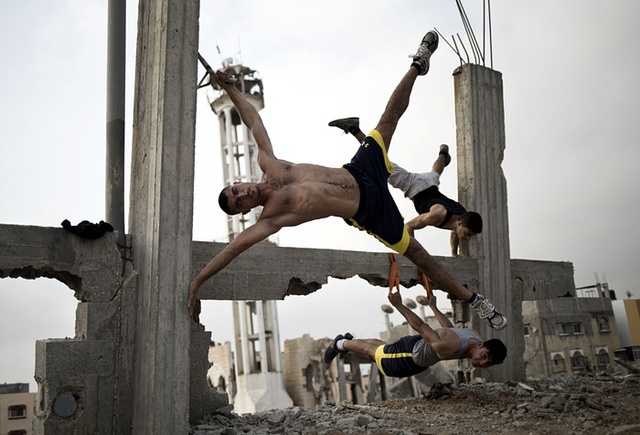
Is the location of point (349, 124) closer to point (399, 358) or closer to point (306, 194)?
point (306, 194)

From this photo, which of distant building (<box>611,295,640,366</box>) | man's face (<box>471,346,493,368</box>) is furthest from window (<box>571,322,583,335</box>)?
man's face (<box>471,346,493,368</box>)

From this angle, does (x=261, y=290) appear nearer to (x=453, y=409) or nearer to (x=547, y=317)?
(x=453, y=409)

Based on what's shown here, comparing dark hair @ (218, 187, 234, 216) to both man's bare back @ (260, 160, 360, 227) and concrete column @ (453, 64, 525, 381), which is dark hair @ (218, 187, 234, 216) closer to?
man's bare back @ (260, 160, 360, 227)

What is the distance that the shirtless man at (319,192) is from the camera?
4922 mm

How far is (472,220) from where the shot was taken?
7914 millimetres

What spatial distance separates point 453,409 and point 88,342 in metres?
3.91

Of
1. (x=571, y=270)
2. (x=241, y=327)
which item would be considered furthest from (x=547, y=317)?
(x=571, y=270)

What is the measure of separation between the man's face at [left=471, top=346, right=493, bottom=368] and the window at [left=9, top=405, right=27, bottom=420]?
57.8 feet

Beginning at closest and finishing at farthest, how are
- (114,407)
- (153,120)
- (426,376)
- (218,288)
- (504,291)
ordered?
(114,407) → (153,120) → (218,288) → (504,291) → (426,376)

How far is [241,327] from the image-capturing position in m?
29.2

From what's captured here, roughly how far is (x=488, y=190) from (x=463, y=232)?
953 millimetres

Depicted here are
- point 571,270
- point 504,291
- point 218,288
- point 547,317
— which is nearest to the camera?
point 218,288

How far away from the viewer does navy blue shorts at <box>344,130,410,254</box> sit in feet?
17.3

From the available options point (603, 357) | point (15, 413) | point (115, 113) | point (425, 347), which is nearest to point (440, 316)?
point (425, 347)
